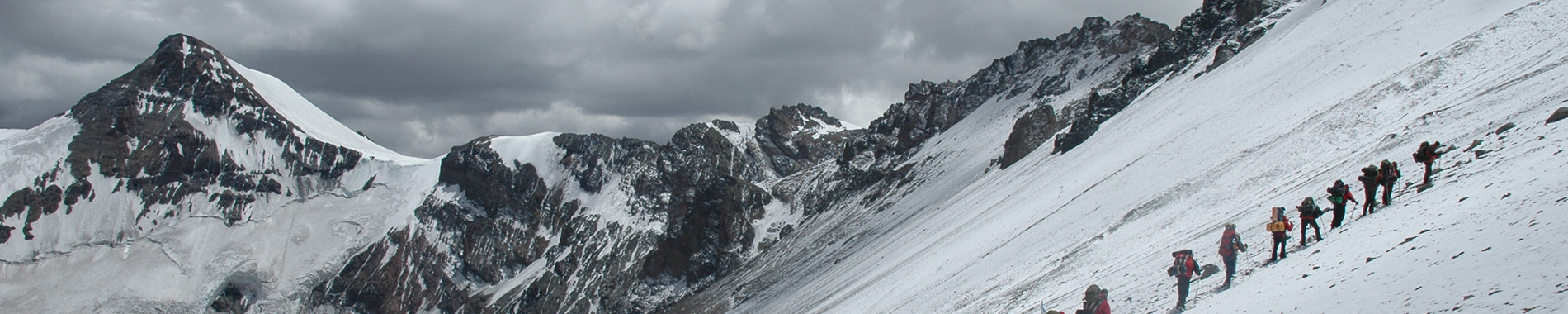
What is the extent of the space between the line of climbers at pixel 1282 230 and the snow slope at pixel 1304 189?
391mm

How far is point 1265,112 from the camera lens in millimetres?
50219

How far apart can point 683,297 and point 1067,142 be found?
322 feet

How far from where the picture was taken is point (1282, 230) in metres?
20.8

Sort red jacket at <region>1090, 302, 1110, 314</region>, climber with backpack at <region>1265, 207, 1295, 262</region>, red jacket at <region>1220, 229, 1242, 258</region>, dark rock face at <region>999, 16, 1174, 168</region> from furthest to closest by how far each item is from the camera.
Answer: dark rock face at <region>999, 16, 1174, 168</region>
climber with backpack at <region>1265, 207, 1295, 262</region>
red jacket at <region>1220, 229, 1242, 258</region>
red jacket at <region>1090, 302, 1110, 314</region>

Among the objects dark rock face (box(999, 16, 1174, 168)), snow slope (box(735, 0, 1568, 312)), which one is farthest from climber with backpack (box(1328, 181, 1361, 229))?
dark rock face (box(999, 16, 1174, 168))

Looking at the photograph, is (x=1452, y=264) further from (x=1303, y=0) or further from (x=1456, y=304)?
(x=1303, y=0)

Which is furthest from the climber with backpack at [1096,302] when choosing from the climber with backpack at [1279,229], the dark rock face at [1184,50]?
the dark rock face at [1184,50]

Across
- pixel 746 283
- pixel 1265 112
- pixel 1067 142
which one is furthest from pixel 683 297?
pixel 1265 112

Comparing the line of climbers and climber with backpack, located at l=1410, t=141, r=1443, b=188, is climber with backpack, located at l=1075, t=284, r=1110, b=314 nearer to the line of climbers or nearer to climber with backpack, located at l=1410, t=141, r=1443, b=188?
the line of climbers

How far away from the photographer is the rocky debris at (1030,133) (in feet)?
353

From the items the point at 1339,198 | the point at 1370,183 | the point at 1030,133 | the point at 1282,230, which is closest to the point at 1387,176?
the point at 1370,183

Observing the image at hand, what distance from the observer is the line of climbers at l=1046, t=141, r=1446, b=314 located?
64.6 ft

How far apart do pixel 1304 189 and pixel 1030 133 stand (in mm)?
83446

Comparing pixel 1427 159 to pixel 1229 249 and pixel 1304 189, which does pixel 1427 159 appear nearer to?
pixel 1304 189
